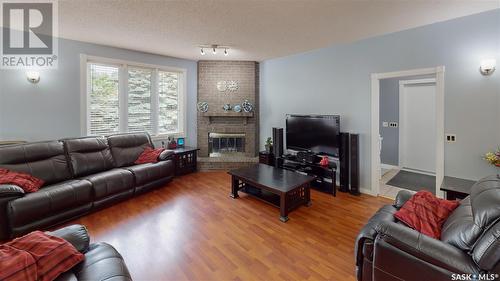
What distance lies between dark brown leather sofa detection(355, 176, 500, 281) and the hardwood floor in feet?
1.74

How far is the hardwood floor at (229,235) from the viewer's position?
82.0 inches

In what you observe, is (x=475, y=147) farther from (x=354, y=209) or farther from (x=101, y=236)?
(x=101, y=236)

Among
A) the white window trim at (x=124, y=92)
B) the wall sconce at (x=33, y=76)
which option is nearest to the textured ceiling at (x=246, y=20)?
the white window trim at (x=124, y=92)

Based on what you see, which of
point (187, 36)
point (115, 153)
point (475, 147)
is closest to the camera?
point (475, 147)

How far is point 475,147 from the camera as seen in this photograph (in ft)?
9.59

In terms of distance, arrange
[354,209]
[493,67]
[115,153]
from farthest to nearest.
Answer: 1. [115,153]
2. [354,209]
3. [493,67]

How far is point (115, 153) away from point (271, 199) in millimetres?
2817

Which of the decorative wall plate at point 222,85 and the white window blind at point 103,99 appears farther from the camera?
the decorative wall plate at point 222,85

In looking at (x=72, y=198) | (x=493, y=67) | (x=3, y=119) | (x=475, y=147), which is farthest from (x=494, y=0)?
(x=3, y=119)

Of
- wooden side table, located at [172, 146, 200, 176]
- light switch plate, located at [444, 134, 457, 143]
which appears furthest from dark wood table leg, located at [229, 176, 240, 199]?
light switch plate, located at [444, 134, 457, 143]

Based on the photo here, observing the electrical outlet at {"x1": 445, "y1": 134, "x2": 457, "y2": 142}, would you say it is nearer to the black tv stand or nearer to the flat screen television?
the flat screen television

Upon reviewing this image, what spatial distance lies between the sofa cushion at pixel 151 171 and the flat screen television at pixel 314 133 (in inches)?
94.0

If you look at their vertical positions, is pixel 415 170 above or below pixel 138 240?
above

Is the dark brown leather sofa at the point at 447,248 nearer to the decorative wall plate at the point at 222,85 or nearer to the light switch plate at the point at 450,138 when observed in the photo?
the light switch plate at the point at 450,138
